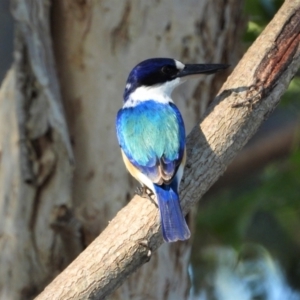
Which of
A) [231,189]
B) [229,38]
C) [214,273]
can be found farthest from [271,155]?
[229,38]

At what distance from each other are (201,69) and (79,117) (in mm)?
736

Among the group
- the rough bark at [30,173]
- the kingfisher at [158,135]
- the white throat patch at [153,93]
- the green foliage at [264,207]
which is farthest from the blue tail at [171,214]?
the green foliage at [264,207]

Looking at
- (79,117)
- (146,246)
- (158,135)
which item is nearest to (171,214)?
(146,246)

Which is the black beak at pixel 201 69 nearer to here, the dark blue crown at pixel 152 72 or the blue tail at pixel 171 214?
the dark blue crown at pixel 152 72

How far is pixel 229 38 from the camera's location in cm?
407

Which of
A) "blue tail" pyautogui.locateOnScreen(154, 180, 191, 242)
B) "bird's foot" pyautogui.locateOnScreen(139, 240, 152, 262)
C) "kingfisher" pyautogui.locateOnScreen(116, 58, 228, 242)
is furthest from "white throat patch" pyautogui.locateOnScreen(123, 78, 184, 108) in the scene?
"bird's foot" pyautogui.locateOnScreen(139, 240, 152, 262)

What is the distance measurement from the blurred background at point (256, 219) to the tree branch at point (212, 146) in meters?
1.22

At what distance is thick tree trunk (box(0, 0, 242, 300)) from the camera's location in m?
3.63

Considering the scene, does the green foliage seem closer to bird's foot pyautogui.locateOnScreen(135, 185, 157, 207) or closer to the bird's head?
the bird's head

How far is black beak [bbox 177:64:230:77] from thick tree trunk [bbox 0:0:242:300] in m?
0.50

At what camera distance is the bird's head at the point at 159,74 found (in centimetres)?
340

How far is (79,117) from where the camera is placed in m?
→ 3.88

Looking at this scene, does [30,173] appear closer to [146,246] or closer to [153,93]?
[153,93]

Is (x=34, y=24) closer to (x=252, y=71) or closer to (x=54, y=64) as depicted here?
(x=54, y=64)
